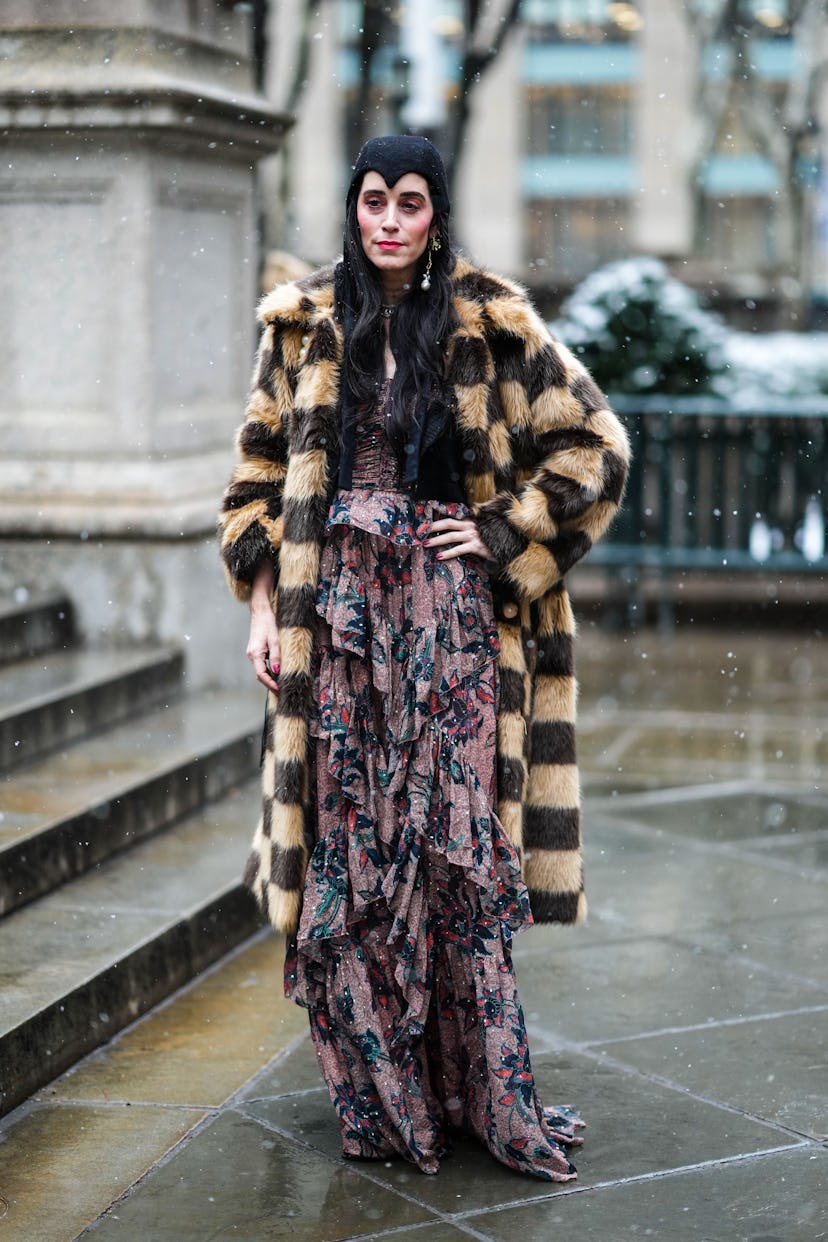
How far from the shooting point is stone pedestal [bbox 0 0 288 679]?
6.68 m

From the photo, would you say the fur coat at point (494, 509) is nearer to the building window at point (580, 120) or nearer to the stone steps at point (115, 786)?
the stone steps at point (115, 786)

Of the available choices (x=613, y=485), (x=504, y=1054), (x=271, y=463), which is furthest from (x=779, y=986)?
(x=271, y=463)

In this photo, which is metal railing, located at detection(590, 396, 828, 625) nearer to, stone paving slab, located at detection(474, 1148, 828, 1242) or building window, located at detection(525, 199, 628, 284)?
stone paving slab, located at detection(474, 1148, 828, 1242)

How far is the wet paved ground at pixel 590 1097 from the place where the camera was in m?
3.62

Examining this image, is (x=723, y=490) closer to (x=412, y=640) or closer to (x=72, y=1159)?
(x=412, y=640)

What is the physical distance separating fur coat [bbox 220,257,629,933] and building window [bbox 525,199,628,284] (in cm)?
5869

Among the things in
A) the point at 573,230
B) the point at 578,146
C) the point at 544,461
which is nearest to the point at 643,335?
the point at 544,461

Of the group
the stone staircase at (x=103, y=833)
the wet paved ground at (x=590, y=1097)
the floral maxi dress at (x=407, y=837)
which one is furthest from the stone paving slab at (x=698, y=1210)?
the stone staircase at (x=103, y=833)

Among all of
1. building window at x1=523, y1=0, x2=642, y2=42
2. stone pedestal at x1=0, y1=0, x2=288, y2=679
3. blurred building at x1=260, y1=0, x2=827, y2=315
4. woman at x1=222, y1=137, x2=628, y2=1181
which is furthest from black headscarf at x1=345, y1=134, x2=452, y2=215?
building window at x1=523, y1=0, x2=642, y2=42

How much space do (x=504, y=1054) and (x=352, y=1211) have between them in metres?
0.44

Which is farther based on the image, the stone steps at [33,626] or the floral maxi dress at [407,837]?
the stone steps at [33,626]

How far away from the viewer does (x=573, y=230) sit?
64.1 meters

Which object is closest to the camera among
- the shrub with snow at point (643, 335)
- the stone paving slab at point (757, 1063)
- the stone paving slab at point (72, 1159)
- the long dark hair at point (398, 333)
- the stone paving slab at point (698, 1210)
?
the stone paving slab at point (698, 1210)

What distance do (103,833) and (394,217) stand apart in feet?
8.23
